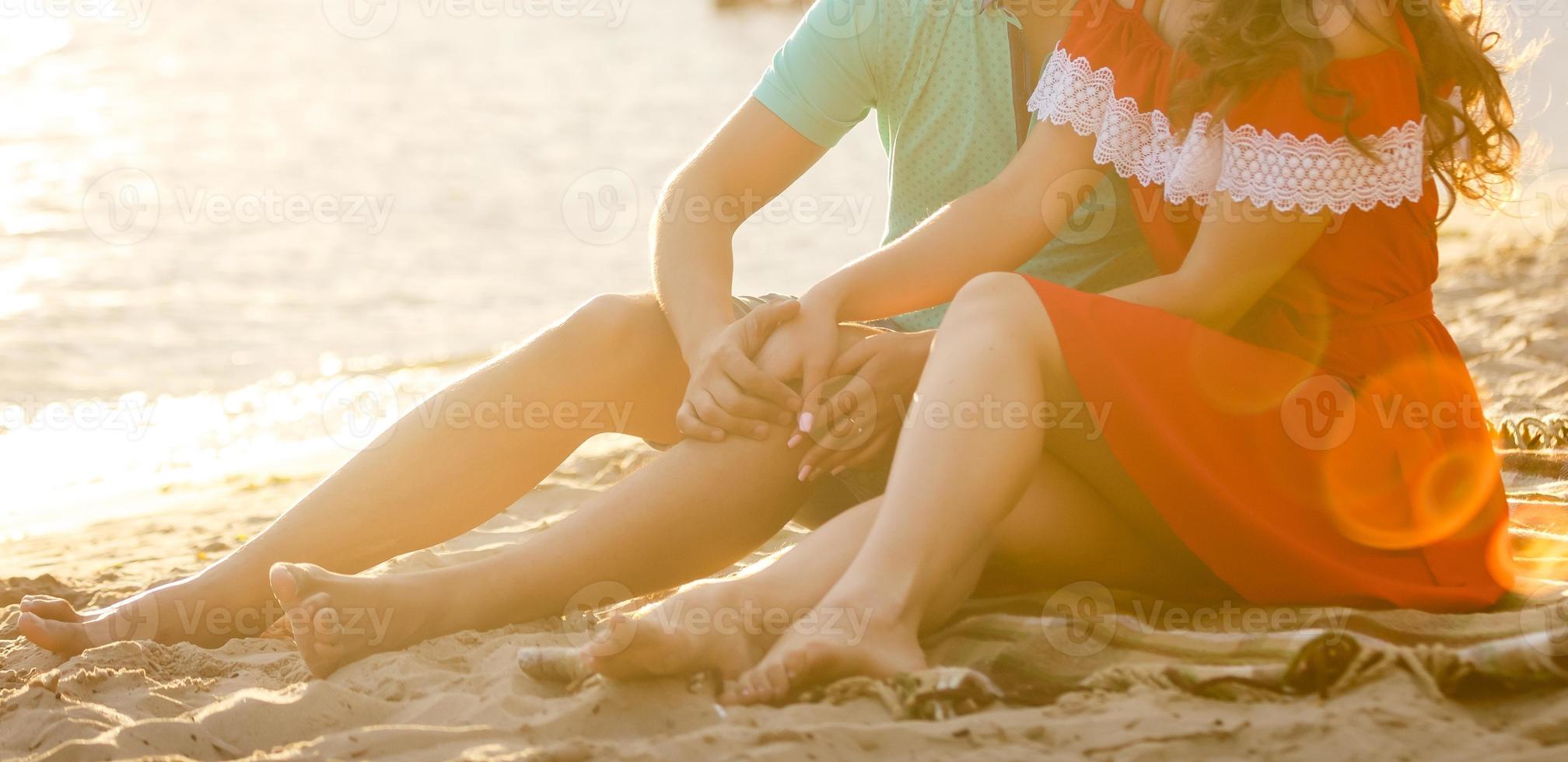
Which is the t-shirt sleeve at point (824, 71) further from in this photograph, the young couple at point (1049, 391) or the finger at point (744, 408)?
the finger at point (744, 408)

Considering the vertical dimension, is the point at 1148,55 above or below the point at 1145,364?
above

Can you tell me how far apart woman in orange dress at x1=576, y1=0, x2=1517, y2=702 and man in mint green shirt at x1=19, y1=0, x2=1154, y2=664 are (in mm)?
135

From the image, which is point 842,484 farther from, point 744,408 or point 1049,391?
point 1049,391

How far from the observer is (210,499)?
385 cm

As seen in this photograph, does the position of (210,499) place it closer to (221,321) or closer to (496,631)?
(496,631)

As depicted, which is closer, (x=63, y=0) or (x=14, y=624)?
(x=14, y=624)

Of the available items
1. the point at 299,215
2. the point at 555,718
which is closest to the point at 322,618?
the point at 555,718

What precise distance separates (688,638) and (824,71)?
1126 mm

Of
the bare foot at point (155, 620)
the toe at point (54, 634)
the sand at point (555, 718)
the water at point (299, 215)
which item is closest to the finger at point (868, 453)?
the sand at point (555, 718)

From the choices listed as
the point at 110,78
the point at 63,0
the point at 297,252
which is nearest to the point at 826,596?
the point at 297,252

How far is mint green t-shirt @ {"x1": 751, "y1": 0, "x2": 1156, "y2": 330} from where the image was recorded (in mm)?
2326

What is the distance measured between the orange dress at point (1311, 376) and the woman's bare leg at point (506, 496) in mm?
582

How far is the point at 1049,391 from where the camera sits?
5.78 feet

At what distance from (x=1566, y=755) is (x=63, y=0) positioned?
68.4 feet
